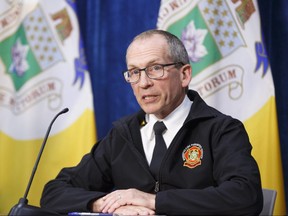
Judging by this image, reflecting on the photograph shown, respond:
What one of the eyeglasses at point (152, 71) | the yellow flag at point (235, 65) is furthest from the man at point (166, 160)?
the yellow flag at point (235, 65)

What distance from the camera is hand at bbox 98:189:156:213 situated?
5.50 feet

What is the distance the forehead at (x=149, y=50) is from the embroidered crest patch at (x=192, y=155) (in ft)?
1.22

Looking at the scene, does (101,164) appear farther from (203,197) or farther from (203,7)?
(203,7)

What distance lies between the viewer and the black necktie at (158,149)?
198cm

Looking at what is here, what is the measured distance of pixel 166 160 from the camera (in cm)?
194

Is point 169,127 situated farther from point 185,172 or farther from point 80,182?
point 80,182

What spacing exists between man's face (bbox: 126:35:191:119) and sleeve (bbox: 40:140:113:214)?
33 cm

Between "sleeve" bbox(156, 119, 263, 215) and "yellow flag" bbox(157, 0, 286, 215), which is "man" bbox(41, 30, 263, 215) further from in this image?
"yellow flag" bbox(157, 0, 286, 215)

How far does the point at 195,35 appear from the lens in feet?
10.0

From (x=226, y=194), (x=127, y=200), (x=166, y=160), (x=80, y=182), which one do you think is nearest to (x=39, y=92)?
(x=80, y=182)

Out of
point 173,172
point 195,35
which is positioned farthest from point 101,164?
point 195,35

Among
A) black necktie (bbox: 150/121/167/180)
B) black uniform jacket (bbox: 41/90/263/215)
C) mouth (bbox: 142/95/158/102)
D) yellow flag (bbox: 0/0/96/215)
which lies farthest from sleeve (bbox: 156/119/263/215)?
yellow flag (bbox: 0/0/96/215)

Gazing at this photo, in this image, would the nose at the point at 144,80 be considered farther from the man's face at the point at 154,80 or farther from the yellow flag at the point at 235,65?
A: the yellow flag at the point at 235,65

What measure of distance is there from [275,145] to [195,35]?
81 cm
